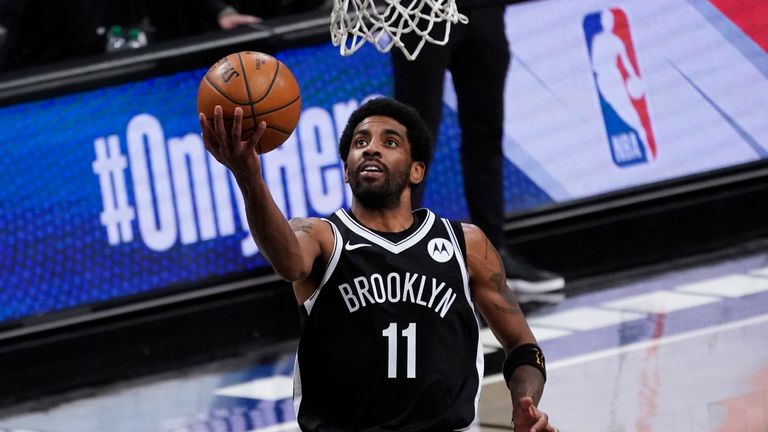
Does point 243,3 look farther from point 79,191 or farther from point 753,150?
point 753,150

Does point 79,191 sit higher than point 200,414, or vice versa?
point 79,191

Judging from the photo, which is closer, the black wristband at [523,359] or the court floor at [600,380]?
the black wristband at [523,359]

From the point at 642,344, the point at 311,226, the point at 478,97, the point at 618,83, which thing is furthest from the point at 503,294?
the point at 618,83

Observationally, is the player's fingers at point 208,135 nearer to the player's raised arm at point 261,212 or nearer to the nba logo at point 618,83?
the player's raised arm at point 261,212

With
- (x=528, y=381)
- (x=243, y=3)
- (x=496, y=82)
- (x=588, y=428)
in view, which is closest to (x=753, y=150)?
(x=496, y=82)

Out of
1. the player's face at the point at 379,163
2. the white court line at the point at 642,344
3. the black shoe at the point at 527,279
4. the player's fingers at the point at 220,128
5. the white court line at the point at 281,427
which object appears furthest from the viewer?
the black shoe at the point at 527,279

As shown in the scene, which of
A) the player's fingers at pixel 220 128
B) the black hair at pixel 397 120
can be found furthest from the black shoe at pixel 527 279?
the player's fingers at pixel 220 128

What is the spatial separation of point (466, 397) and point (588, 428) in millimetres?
1603

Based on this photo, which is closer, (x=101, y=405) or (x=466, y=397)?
(x=466, y=397)

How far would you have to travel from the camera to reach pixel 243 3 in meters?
9.22

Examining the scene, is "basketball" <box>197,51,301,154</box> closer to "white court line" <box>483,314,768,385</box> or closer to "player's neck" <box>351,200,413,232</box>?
"player's neck" <box>351,200,413,232</box>

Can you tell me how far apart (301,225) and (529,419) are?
3.01ft

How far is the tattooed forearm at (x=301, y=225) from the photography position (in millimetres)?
4859

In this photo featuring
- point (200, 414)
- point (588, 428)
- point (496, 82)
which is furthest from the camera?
point (496, 82)
